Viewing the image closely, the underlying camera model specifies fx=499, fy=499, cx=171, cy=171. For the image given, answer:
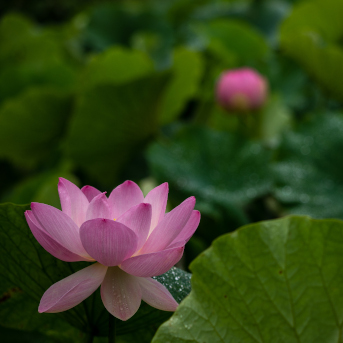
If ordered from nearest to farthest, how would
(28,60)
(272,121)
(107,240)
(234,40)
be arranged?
(107,240), (272,121), (234,40), (28,60)

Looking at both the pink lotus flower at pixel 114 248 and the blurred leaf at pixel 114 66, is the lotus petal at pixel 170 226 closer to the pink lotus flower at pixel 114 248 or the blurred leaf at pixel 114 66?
the pink lotus flower at pixel 114 248

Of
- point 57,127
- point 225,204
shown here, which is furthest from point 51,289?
point 57,127

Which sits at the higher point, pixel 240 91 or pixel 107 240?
pixel 107 240

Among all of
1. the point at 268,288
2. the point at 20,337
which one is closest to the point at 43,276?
the point at 268,288

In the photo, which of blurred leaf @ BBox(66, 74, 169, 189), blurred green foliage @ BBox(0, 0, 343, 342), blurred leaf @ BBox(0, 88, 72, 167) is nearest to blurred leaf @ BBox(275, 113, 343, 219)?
blurred green foliage @ BBox(0, 0, 343, 342)

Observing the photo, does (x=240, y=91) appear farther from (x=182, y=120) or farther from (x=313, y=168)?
(x=182, y=120)

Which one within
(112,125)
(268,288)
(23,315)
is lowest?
(112,125)

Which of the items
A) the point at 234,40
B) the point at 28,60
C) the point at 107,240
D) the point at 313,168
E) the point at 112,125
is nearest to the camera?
the point at 107,240
